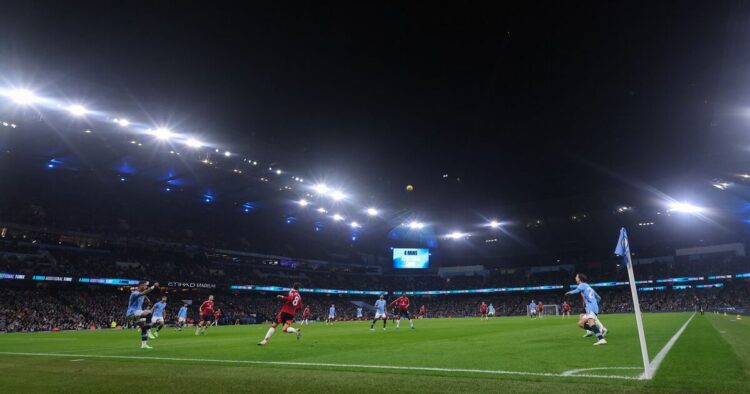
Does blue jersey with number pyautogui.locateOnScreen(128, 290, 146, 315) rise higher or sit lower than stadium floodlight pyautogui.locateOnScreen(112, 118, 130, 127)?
lower

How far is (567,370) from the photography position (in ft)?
23.3

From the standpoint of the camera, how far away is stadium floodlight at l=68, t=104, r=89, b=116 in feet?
100

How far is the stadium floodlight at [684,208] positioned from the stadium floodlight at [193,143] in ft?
192

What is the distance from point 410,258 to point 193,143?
56182mm

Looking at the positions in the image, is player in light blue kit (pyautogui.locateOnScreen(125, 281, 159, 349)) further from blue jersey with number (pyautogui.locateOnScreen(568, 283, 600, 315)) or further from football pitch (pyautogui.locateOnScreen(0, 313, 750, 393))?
blue jersey with number (pyautogui.locateOnScreen(568, 283, 600, 315))

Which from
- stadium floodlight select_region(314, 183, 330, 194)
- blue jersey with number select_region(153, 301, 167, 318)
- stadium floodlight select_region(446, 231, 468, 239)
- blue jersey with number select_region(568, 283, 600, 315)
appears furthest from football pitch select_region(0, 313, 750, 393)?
stadium floodlight select_region(446, 231, 468, 239)

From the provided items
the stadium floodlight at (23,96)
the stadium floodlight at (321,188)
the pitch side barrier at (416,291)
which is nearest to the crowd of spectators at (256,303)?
the pitch side barrier at (416,291)

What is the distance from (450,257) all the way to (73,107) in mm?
76480

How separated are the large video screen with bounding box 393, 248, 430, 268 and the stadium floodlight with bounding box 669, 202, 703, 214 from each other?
43.1 meters

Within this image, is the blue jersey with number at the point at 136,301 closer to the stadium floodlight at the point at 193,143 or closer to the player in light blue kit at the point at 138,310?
the player in light blue kit at the point at 138,310

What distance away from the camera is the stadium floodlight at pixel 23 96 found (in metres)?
28.2

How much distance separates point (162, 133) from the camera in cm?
3528

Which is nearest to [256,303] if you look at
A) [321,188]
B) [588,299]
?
[321,188]

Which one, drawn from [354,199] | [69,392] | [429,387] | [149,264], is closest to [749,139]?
[429,387]
